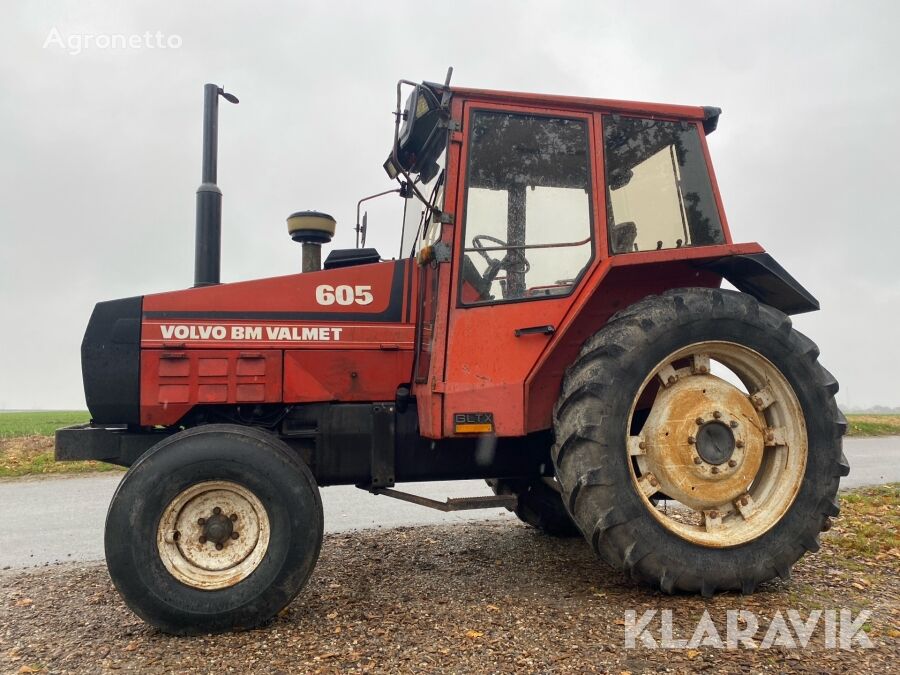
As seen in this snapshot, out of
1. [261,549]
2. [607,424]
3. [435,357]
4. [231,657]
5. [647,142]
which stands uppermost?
[647,142]

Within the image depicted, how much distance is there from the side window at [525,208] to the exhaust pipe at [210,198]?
6.05ft

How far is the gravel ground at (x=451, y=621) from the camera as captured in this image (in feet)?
8.33

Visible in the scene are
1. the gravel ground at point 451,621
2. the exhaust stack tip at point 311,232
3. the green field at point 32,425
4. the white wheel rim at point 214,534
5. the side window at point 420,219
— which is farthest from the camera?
the green field at point 32,425

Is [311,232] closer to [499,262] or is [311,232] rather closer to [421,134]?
[421,134]

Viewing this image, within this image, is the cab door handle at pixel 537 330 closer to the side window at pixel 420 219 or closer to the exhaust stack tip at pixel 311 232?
the side window at pixel 420 219

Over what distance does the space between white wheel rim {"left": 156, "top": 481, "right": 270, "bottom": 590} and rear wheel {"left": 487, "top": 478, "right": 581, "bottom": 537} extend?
1859 mm

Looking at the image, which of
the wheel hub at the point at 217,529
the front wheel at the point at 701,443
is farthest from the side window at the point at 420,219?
the wheel hub at the point at 217,529

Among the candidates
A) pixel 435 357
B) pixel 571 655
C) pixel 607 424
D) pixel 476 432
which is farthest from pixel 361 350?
pixel 571 655

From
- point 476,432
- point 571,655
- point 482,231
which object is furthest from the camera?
point 482,231

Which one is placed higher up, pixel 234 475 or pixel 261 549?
pixel 234 475

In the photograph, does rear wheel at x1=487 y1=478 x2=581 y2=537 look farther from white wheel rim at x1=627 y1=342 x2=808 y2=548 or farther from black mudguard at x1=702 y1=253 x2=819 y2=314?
black mudguard at x1=702 y1=253 x2=819 y2=314

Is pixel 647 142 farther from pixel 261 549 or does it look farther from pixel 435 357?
pixel 261 549

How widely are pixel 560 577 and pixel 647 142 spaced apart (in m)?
2.66

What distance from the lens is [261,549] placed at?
3072mm
